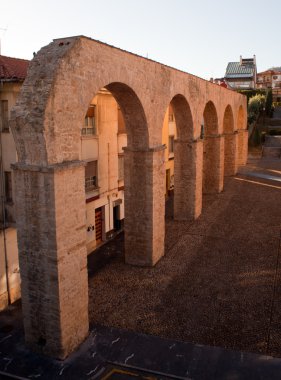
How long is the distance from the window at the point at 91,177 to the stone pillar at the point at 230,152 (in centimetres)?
1563

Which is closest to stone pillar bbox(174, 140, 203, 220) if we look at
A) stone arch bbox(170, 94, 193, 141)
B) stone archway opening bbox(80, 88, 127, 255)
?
stone arch bbox(170, 94, 193, 141)

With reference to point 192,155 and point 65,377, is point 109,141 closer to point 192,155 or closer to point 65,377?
point 192,155

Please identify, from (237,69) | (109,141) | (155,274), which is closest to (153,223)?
(155,274)

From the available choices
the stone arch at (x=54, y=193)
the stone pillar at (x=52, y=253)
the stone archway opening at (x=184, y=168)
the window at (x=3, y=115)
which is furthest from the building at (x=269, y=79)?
the stone pillar at (x=52, y=253)

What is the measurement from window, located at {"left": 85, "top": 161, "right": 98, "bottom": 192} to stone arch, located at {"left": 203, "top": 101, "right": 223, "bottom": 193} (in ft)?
→ 31.5

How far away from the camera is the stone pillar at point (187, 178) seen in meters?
18.9

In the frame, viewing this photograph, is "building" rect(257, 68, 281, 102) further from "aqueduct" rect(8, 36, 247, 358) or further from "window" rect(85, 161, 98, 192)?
"aqueduct" rect(8, 36, 247, 358)

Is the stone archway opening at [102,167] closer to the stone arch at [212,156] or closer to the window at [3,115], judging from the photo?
the window at [3,115]

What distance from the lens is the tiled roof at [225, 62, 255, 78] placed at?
8219cm

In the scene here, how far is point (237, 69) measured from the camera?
8406 centimetres

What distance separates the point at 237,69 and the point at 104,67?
80.0 meters

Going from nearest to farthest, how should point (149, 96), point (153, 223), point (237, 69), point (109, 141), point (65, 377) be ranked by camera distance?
point (65, 377)
point (149, 96)
point (153, 223)
point (109, 141)
point (237, 69)

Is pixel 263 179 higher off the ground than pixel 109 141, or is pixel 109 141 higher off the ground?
pixel 109 141

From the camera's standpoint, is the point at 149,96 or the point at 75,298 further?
the point at 149,96
